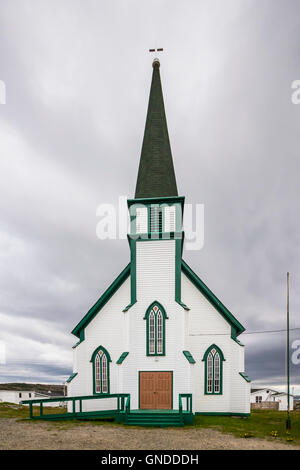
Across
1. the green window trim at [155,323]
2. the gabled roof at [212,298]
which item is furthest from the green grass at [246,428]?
the gabled roof at [212,298]

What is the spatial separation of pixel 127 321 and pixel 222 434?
7714 mm

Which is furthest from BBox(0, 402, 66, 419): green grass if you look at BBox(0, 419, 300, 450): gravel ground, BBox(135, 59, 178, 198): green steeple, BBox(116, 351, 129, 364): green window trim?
BBox(135, 59, 178, 198): green steeple

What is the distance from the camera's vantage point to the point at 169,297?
19.5 metres

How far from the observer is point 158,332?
19141mm

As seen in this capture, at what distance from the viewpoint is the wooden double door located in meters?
18.1

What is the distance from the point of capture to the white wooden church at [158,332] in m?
18.5

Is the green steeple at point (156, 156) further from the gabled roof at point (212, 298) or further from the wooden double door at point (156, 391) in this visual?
the wooden double door at point (156, 391)

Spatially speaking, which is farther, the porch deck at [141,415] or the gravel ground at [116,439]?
the porch deck at [141,415]

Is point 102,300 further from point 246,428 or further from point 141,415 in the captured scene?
point 246,428

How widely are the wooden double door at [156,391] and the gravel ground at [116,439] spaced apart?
328cm

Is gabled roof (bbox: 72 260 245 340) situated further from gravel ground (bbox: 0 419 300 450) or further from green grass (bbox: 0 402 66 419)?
gravel ground (bbox: 0 419 300 450)
